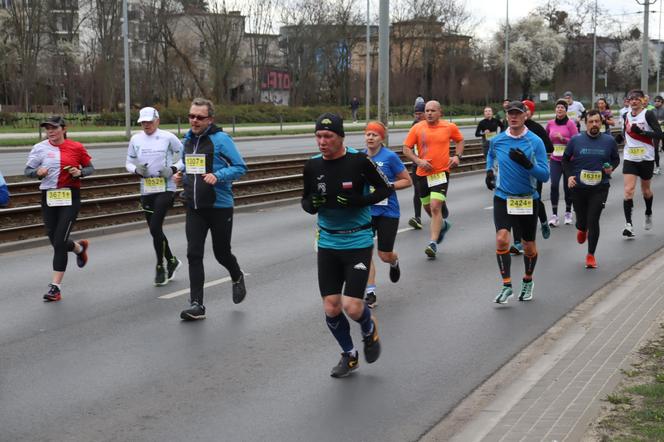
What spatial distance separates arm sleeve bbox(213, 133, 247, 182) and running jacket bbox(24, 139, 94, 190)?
1.72 m

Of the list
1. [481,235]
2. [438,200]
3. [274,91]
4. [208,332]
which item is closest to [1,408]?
[208,332]

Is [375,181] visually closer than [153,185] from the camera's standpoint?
Yes

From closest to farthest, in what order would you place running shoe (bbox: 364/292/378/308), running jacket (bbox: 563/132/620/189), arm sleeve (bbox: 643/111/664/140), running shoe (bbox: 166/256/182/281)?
running shoe (bbox: 364/292/378/308)
running shoe (bbox: 166/256/182/281)
running jacket (bbox: 563/132/620/189)
arm sleeve (bbox: 643/111/664/140)

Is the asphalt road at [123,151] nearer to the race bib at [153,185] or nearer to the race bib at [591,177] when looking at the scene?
the race bib at [153,185]

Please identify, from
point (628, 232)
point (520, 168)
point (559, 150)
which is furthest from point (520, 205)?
point (559, 150)

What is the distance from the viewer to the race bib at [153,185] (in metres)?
10.0

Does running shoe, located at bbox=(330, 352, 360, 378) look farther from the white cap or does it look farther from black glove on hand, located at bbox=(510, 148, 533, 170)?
the white cap

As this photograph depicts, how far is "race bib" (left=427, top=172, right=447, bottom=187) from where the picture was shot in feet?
40.0

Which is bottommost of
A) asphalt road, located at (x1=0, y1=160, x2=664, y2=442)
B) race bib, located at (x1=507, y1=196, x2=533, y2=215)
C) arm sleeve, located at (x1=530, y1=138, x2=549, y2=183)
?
asphalt road, located at (x1=0, y1=160, x2=664, y2=442)

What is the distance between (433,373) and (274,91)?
74.8 m

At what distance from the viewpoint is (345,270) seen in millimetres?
6621

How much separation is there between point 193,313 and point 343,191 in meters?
2.74

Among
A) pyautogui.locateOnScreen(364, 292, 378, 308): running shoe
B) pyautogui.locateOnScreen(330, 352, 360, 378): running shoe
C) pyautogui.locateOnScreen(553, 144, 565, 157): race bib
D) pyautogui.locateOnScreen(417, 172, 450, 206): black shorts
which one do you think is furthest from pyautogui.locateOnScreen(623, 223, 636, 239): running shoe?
pyautogui.locateOnScreen(330, 352, 360, 378): running shoe

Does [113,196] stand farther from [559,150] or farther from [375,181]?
[375,181]
